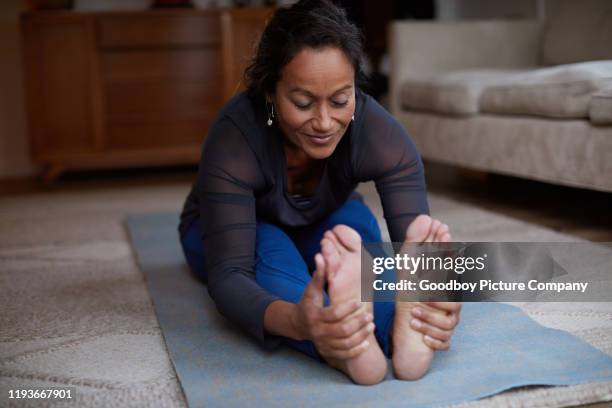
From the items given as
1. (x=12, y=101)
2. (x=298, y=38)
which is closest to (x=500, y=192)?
(x=298, y=38)

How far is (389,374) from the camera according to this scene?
107 cm

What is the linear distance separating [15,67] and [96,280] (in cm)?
234

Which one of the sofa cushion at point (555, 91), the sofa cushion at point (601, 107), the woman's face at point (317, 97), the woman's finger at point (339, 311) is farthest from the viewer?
the sofa cushion at point (555, 91)

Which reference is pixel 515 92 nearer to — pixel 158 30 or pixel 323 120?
pixel 323 120

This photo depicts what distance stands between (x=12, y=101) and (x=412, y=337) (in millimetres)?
3219

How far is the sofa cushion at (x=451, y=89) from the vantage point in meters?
2.51

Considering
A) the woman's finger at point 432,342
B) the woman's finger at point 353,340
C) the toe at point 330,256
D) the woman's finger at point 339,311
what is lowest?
the woman's finger at point 432,342

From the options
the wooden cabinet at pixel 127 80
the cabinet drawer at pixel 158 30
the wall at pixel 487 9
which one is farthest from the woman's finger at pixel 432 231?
the wall at pixel 487 9

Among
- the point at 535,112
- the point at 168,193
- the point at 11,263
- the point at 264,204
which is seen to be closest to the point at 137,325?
the point at 264,204

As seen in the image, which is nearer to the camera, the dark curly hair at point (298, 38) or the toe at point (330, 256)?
the toe at point (330, 256)

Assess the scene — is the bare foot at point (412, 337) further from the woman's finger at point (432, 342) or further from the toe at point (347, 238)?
the toe at point (347, 238)

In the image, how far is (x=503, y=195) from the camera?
2750 millimetres

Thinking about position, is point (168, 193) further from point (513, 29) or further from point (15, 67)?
point (513, 29)

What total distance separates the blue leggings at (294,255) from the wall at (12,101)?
2449 mm
